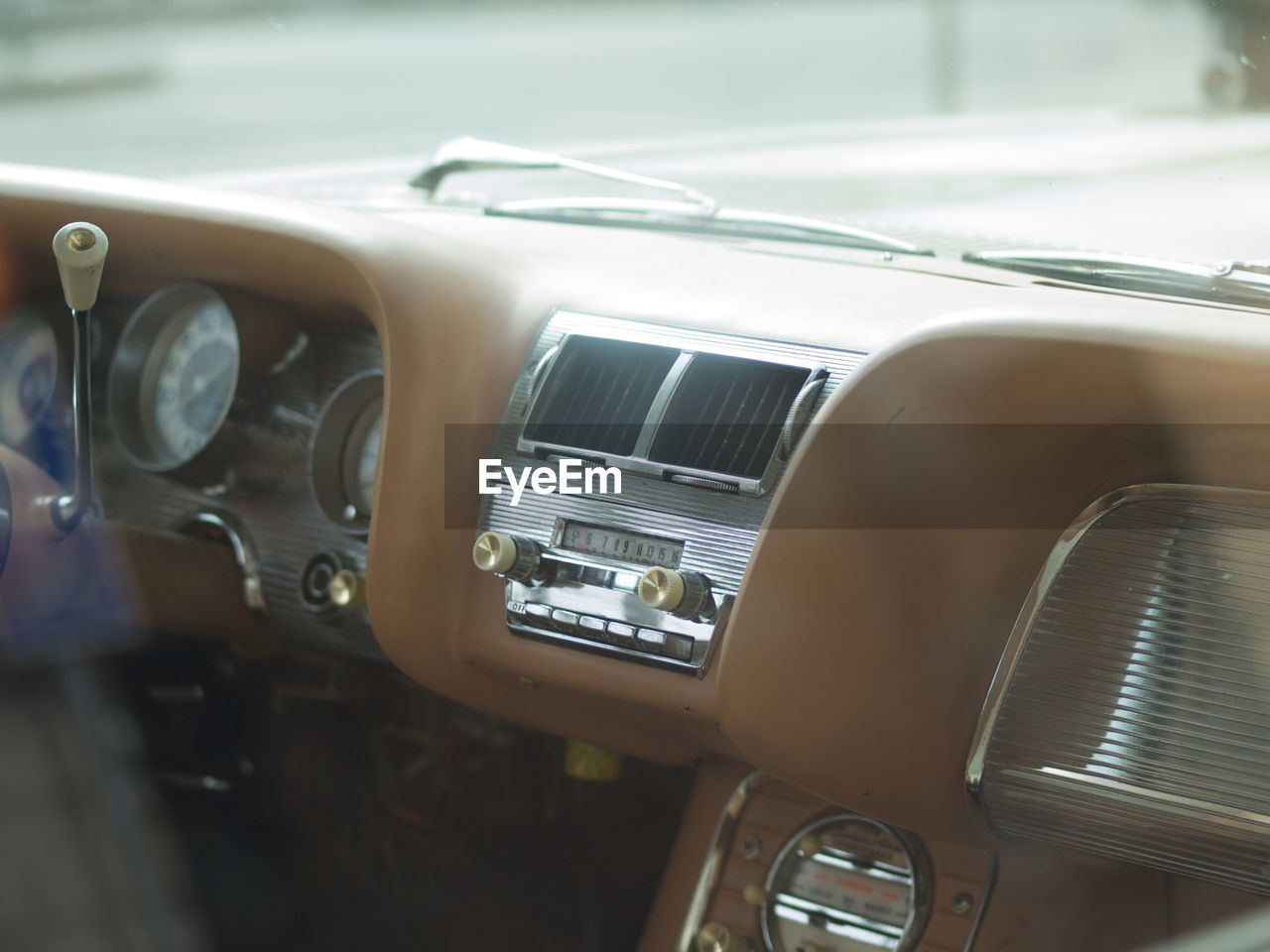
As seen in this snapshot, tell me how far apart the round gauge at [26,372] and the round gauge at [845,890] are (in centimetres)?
124

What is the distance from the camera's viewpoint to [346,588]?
1.72 m

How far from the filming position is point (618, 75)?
3.20 meters

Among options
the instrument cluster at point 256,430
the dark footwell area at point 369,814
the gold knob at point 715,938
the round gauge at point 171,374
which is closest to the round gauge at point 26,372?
the instrument cluster at point 256,430

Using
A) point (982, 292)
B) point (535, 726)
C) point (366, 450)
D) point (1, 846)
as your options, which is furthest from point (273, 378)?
point (982, 292)

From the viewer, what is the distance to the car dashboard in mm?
1173

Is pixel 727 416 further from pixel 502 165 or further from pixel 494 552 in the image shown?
pixel 502 165

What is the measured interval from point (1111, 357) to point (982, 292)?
355 millimetres

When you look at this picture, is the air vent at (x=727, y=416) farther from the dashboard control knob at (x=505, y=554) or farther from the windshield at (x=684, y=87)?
the windshield at (x=684, y=87)

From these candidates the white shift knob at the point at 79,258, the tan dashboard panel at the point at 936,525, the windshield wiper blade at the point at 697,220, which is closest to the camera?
the tan dashboard panel at the point at 936,525

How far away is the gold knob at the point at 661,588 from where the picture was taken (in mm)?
1310

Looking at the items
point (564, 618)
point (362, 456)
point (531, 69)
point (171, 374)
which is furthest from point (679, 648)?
point (531, 69)

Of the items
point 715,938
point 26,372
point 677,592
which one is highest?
point 26,372

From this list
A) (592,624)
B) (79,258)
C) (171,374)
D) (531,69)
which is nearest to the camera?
(79,258)

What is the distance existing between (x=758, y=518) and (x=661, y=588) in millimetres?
124
